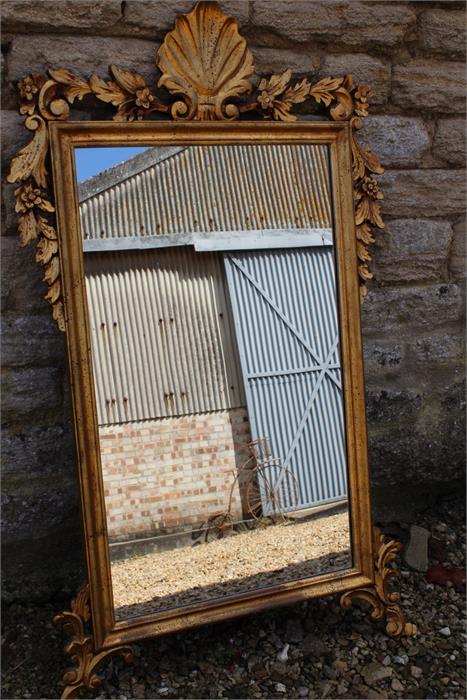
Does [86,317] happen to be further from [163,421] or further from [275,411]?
[275,411]

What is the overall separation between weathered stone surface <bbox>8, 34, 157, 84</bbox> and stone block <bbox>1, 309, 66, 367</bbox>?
2.47ft

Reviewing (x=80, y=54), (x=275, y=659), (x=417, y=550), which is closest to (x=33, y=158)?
(x=80, y=54)

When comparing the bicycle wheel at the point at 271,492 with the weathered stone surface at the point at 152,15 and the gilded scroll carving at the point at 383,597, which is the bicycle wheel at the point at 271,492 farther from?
the weathered stone surface at the point at 152,15

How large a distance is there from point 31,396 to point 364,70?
63.6 inches

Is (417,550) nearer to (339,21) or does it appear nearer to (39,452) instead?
(39,452)

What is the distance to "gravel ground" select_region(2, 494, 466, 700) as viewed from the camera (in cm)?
227

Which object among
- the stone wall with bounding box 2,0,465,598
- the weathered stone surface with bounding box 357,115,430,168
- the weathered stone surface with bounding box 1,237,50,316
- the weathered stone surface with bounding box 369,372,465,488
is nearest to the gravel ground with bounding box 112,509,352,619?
the stone wall with bounding box 2,0,465,598

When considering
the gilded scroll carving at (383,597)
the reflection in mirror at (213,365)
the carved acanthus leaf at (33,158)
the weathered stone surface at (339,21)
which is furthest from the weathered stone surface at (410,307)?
the carved acanthus leaf at (33,158)

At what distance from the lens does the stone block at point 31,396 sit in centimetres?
237

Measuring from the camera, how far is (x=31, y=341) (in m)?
2.36

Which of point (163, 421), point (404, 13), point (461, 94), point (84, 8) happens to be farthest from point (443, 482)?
point (84, 8)

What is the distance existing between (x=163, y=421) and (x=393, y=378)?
102cm

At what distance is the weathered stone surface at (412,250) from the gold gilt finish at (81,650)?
1558 mm

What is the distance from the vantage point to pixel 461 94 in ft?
8.87
